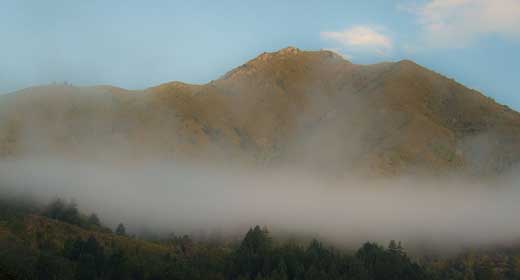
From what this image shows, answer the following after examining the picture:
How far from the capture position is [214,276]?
18562 cm

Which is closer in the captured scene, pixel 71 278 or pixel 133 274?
pixel 71 278

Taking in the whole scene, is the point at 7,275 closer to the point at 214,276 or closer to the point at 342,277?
the point at 214,276

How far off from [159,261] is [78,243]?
22.7m

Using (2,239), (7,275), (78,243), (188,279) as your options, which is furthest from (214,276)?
(7,275)

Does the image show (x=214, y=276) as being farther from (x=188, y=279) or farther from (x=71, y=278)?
(x=71, y=278)

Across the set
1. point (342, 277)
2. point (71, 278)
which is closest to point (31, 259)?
point (71, 278)

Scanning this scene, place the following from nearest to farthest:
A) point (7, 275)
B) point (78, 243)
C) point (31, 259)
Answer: point (7, 275) < point (31, 259) < point (78, 243)

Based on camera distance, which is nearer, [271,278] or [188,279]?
[188,279]

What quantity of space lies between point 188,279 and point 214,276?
1078 centimetres

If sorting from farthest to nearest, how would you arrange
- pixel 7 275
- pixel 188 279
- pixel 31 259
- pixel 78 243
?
pixel 78 243 → pixel 188 279 → pixel 31 259 → pixel 7 275

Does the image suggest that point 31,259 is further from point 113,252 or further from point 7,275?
point 7,275

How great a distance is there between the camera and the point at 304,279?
194000 millimetres

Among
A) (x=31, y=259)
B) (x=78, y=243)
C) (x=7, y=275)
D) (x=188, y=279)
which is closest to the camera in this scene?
(x=7, y=275)

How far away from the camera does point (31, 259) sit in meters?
156
